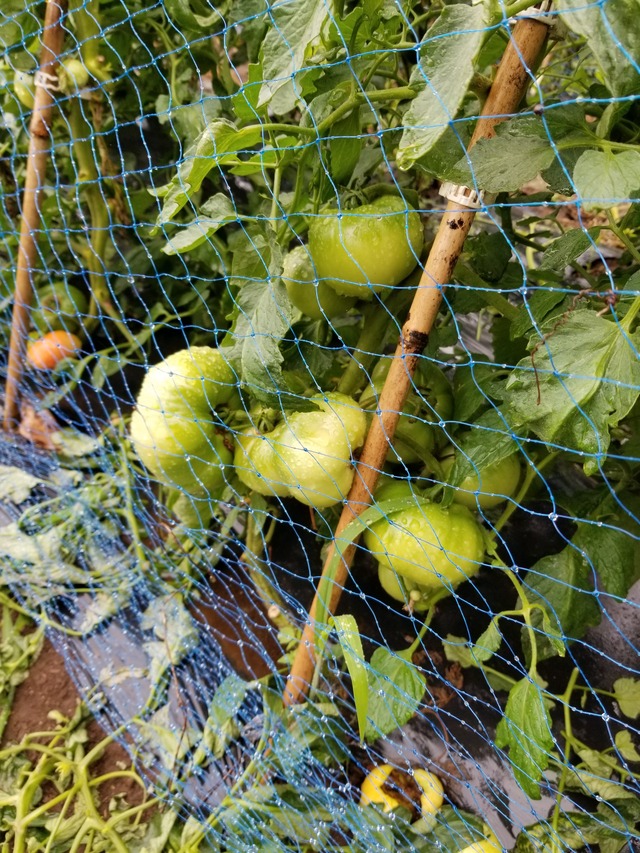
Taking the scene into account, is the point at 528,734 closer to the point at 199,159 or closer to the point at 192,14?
the point at 199,159

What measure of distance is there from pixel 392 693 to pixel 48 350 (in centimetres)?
125

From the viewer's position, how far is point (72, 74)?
50.4 inches

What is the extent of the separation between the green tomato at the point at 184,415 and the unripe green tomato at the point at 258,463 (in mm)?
43

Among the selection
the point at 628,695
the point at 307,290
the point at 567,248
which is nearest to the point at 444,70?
the point at 567,248

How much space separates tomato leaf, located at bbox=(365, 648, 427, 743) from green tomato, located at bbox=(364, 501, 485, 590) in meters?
0.12

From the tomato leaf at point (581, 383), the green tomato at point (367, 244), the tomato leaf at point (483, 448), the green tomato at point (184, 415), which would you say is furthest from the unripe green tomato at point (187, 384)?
the tomato leaf at point (581, 383)

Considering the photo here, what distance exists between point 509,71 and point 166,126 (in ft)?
3.98

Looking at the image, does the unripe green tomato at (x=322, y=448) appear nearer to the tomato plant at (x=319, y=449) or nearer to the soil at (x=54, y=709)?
the tomato plant at (x=319, y=449)

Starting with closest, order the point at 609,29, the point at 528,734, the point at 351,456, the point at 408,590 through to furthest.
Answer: the point at 609,29 → the point at 528,734 → the point at 351,456 → the point at 408,590

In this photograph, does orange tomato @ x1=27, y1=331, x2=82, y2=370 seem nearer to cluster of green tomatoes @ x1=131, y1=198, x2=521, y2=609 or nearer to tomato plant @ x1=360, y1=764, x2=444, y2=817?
cluster of green tomatoes @ x1=131, y1=198, x2=521, y2=609

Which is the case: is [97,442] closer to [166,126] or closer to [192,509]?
[192,509]

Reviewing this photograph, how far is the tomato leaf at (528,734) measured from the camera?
28.9 inches

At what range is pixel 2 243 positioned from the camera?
1712mm

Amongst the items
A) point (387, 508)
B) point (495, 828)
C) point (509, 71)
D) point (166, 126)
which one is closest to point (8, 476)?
point (166, 126)
